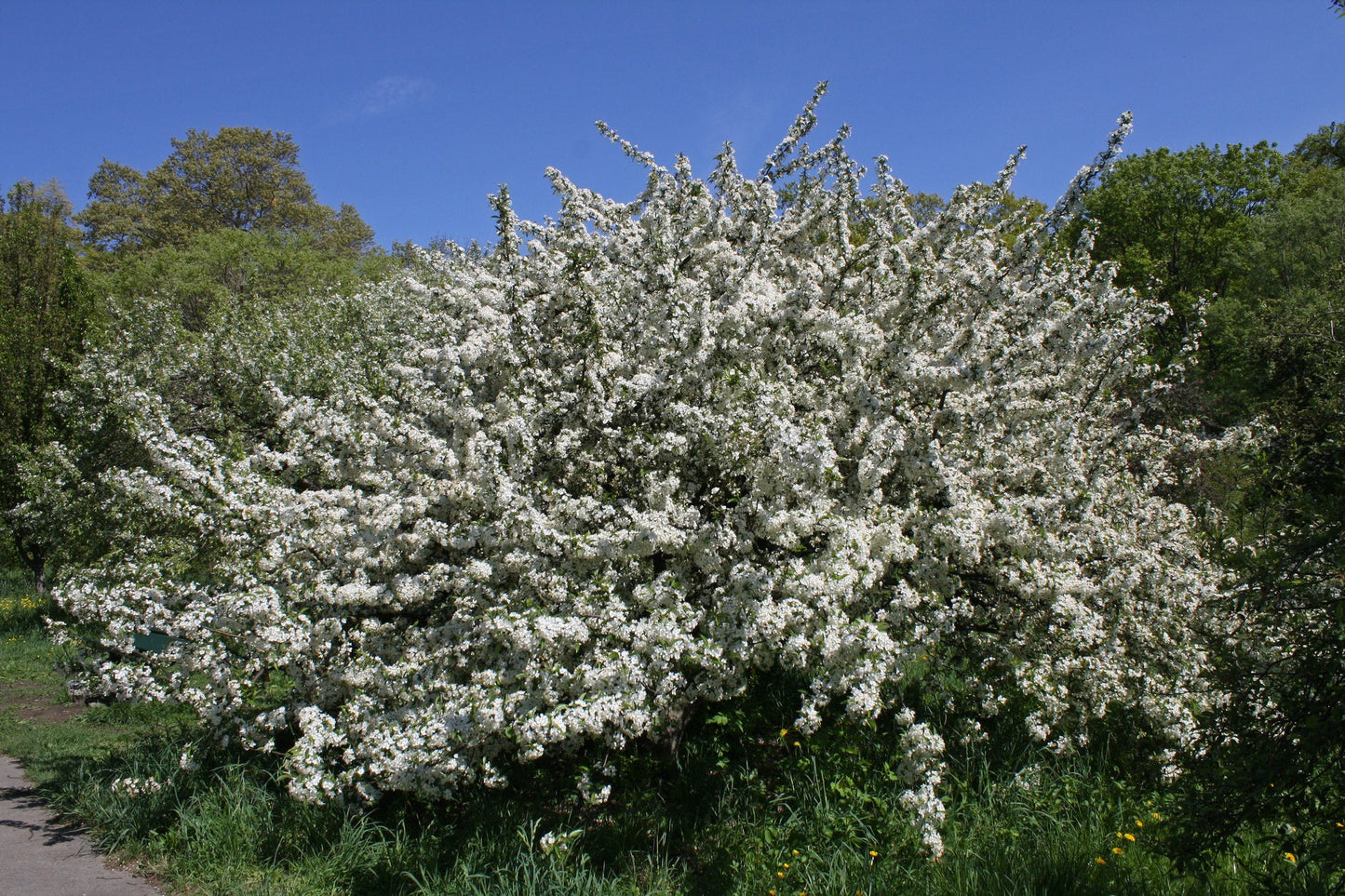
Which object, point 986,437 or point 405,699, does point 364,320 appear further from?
point 986,437

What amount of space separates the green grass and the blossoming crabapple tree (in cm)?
38

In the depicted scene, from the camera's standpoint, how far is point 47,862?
522 centimetres

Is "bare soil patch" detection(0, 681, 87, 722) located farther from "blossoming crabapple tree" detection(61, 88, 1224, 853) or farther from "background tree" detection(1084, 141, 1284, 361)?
"background tree" detection(1084, 141, 1284, 361)

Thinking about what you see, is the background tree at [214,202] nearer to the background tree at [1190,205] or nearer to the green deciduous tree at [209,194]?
the green deciduous tree at [209,194]

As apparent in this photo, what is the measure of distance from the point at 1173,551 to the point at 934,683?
2.19 meters

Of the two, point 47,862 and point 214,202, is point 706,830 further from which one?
point 214,202

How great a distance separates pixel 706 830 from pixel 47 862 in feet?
14.0

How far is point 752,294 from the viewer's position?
219 inches

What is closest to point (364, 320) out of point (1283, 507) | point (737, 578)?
point (737, 578)

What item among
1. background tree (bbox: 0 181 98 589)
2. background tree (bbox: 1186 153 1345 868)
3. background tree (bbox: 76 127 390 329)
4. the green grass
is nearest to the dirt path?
the green grass

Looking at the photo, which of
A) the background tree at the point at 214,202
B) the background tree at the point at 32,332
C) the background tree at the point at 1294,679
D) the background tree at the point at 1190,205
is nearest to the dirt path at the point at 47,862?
the background tree at the point at 1294,679

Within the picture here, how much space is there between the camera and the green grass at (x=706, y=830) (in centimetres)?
445

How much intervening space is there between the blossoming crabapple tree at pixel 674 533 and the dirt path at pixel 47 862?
104 cm

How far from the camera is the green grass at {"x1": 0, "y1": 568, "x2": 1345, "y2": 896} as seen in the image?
14.6 ft
